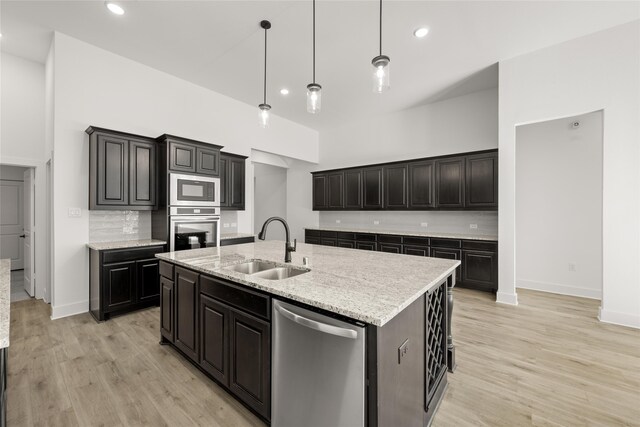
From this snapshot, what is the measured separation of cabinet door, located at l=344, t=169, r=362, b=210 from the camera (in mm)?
6074

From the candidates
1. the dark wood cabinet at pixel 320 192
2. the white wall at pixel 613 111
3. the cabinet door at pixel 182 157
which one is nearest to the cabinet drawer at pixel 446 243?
the white wall at pixel 613 111

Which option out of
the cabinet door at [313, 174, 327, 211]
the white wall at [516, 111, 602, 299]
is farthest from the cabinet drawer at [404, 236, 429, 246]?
the cabinet door at [313, 174, 327, 211]

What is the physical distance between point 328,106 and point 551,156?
3.98 meters

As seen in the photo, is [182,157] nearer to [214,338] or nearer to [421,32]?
[214,338]

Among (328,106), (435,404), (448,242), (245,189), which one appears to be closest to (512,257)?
(448,242)

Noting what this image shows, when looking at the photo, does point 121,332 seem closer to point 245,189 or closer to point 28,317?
point 28,317

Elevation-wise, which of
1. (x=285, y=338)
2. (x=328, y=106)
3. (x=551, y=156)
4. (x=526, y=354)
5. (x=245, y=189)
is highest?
(x=328, y=106)

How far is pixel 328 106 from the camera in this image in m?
5.66

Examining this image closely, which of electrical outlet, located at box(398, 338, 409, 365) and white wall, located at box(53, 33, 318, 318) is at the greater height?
white wall, located at box(53, 33, 318, 318)

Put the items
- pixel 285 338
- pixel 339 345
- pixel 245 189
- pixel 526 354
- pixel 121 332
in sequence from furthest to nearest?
pixel 245 189
pixel 121 332
pixel 526 354
pixel 285 338
pixel 339 345

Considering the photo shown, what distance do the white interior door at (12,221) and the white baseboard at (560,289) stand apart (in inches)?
397

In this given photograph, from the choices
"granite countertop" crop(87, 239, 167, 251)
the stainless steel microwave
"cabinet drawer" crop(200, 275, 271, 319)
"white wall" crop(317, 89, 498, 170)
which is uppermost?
"white wall" crop(317, 89, 498, 170)

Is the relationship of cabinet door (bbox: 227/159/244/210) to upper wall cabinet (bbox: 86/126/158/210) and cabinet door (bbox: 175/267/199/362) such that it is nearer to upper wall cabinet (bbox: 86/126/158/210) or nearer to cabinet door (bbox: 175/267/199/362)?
upper wall cabinet (bbox: 86/126/158/210)

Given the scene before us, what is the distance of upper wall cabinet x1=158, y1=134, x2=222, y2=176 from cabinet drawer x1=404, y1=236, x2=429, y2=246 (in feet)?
11.5
